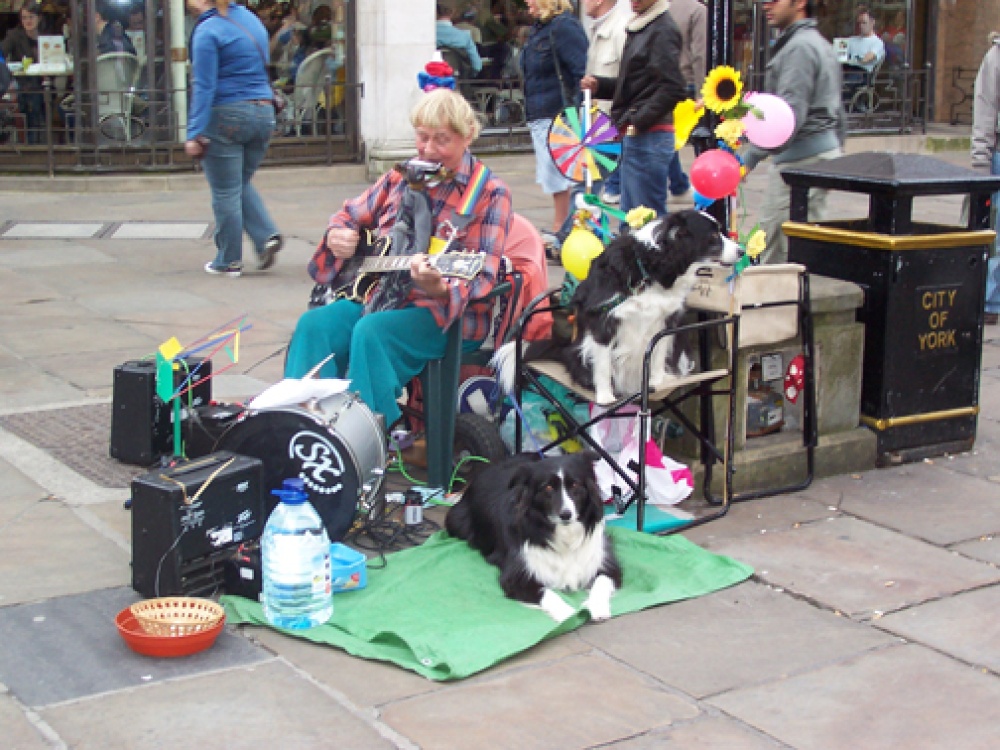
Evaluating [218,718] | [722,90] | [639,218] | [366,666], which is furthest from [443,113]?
[218,718]

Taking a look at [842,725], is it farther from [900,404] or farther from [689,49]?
[689,49]

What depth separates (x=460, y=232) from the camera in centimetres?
546

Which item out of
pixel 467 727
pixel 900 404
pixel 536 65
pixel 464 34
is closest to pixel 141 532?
pixel 467 727

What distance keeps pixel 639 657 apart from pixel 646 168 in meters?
5.37

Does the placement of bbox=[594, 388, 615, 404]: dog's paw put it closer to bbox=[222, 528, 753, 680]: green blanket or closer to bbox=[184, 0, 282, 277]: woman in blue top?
bbox=[222, 528, 753, 680]: green blanket

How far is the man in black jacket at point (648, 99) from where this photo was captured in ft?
28.3

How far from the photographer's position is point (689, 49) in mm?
10188

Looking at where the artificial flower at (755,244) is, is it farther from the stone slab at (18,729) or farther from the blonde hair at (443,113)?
the stone slab at (18,729)

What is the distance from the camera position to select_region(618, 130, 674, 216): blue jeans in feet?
29.3

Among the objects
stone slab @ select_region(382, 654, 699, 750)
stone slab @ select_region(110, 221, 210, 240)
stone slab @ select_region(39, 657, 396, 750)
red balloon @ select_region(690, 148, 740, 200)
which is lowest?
stone slab @ select_region(382, 654, 699, 750)

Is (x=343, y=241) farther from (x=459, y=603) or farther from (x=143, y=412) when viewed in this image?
(x=459, y=603)

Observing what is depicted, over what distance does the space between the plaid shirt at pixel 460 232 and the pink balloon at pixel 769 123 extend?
1171 millimetres

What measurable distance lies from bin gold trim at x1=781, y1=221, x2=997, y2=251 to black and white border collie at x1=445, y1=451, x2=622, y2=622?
1.97 metres

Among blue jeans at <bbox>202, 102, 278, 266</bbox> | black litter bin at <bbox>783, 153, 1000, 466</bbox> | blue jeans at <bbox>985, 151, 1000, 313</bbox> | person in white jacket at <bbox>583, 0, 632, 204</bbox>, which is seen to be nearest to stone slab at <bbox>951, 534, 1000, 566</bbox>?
black litter bin at <bbox>783, 153, 1000, 466</bbox>
